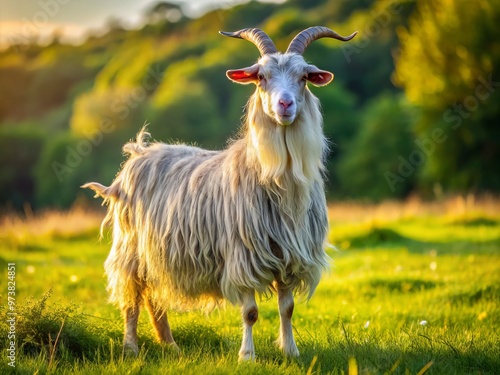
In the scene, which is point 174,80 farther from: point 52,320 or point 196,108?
point 52,320

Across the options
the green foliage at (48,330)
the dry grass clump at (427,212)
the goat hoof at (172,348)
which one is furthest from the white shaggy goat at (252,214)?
the dry grass clump at (427,212)

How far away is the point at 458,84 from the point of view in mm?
27031

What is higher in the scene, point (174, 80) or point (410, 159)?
point (174, 80)

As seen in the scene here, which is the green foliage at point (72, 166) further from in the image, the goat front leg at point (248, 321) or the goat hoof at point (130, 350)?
the goat front leg at point (248, 321)

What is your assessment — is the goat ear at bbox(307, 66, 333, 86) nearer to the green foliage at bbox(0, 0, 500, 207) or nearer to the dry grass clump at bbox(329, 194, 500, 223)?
the dry grass clump at bbox(329, 194, 500, 223)

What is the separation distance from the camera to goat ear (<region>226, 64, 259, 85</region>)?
588 cm

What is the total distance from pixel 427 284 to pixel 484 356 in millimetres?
3810

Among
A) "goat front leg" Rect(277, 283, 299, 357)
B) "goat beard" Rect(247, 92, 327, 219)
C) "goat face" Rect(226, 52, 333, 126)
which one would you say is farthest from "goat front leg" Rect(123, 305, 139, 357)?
"goat face" Rect(226, 52, 333, 126)

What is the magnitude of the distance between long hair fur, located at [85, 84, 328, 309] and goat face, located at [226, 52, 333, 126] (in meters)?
0.14

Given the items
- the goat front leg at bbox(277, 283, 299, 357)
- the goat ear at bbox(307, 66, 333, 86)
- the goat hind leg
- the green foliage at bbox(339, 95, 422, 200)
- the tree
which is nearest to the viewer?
the goat front leg at bbox(277, 283, 299, 357)

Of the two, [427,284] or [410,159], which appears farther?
[410,159]

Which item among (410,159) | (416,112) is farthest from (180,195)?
(410,159)

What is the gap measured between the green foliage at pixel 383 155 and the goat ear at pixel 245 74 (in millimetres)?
37182

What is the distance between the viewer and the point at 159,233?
20.5 ft
